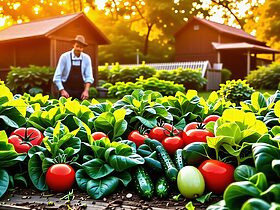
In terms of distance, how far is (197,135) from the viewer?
2189 millimetres

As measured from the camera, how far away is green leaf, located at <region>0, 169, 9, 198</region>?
2043 millimetres

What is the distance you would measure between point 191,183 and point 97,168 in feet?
1.49

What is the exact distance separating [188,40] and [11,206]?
1307 inches

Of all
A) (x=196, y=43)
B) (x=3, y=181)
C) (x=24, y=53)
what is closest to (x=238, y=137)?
(x=3, y=181)

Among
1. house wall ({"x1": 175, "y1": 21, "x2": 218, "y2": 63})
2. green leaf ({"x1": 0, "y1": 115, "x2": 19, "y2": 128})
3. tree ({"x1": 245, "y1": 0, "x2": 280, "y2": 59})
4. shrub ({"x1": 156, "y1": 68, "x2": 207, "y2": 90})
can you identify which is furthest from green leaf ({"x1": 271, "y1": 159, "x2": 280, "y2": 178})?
house wall ({"x1": 175, "y1": 21, "x2": 218, "y2": 63})

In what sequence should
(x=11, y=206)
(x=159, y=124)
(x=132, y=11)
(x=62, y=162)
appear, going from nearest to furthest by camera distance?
(x=11, y=206)
(x=62, y=162)
(x=159, y=124)
(x=132, y=11)

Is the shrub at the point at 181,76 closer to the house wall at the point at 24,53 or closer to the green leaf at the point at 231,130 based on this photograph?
the house wall at the point at 24,53

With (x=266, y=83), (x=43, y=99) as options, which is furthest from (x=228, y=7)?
(x=43, y=99)

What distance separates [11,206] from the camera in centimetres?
190

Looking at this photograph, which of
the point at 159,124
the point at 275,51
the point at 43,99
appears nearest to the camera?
the point at 159,124

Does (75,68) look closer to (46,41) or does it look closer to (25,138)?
(25,138)

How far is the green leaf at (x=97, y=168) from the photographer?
6.84 feet

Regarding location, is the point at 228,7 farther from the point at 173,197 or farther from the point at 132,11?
the point at 173,197

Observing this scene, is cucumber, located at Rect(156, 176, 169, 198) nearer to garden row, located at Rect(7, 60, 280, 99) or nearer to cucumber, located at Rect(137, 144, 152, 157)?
cucumber, located at Rect(137, 144, 152, 157)
